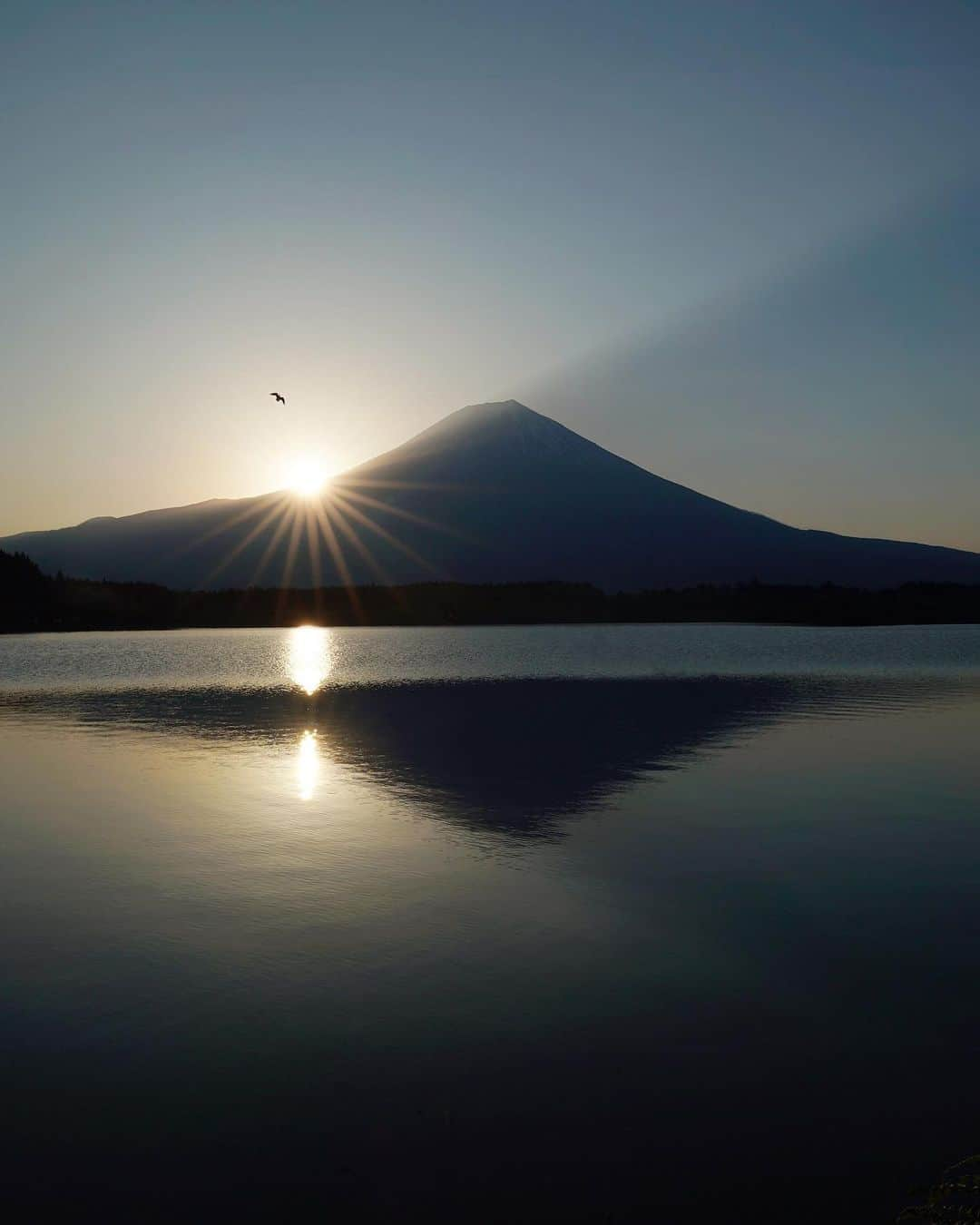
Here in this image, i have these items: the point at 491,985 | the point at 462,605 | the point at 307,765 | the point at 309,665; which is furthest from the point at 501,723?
the point at 462,605

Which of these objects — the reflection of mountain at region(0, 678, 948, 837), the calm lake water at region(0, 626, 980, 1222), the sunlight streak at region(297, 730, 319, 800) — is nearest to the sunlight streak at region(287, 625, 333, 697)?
the reflection of mountain at region(0, 678, 948, 837)

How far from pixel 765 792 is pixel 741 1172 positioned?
12.7m

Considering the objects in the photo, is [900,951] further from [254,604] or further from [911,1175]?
[254,604]

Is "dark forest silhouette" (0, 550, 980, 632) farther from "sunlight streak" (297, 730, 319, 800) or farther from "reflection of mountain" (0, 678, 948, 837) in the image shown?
"sunlight streak" (297, 730, 319, 800)

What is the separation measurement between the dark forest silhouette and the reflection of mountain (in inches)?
4681

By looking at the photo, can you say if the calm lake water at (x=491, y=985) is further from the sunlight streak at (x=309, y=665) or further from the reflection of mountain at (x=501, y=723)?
the sunlight streak at (x=309, y=665)

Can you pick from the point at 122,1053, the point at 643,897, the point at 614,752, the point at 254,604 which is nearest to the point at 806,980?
the point at 643,897

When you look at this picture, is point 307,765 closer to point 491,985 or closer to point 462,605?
point 491,985

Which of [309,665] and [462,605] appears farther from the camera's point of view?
[462,605]

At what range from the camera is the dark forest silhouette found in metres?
151

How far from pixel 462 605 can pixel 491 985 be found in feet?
588

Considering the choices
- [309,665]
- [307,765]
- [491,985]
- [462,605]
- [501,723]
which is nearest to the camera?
[491,985]

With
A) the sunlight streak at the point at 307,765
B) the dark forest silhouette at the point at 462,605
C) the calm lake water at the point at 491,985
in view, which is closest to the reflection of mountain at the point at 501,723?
the calm lake water at the point at 491,985

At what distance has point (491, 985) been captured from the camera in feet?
29.4
